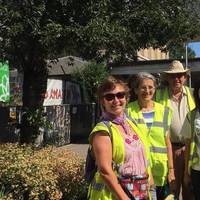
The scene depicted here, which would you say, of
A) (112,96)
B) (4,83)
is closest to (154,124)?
(112,96)

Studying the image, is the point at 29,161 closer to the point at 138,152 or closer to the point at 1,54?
the point at 1,54

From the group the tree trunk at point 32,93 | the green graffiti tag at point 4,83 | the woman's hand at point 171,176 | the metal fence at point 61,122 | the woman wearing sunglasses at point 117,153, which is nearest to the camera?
the woman wearing sunglasses at point 117,153

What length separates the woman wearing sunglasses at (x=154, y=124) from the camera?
15.9 feet

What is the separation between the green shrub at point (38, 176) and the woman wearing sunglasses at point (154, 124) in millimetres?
1763

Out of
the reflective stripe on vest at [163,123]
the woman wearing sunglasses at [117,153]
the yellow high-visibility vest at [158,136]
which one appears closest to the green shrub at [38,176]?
the yellow high-visibility vest at [158,136]

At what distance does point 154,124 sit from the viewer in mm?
4844

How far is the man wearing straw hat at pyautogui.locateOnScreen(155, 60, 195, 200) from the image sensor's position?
5.27 metres

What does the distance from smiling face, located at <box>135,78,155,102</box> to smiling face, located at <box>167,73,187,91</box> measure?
55cm

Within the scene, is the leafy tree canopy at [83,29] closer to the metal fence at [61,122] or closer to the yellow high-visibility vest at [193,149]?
the yellow high-visibility vest at [193,149]

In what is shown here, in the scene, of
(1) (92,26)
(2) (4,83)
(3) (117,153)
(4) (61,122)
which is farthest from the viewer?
(4) (61,122)

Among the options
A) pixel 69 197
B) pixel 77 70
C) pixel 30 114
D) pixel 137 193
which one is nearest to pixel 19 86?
pixel 77 70

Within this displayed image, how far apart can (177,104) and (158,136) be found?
61 centimetres

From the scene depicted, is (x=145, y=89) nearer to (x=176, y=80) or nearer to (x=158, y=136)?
(x=158, y=136)

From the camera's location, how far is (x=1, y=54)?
24.1 ft
